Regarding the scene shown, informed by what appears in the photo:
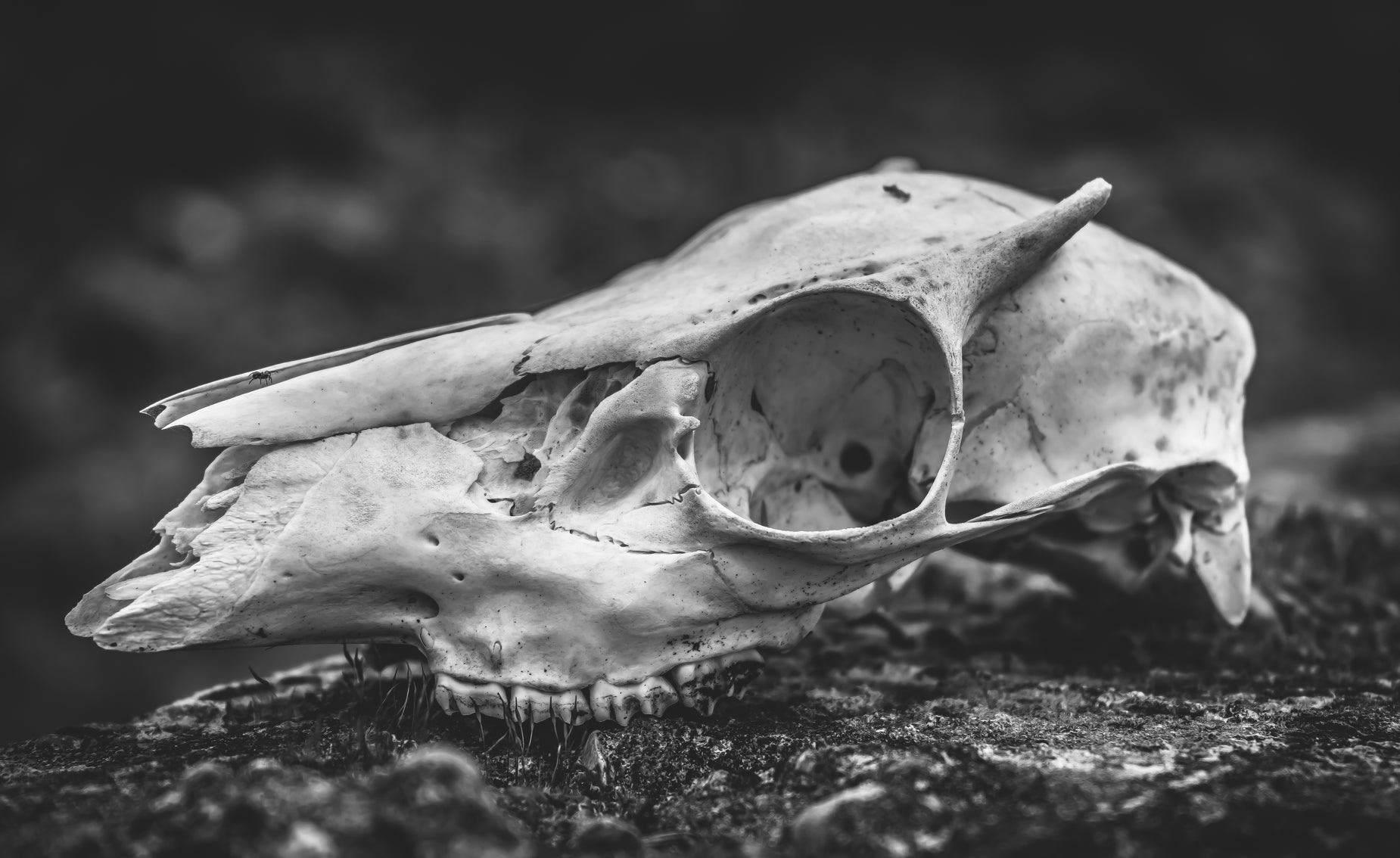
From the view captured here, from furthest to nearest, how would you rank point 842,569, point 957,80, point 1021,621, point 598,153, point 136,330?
point 957,80
point 598,153
point 136,330
point 1021,621
point 842,569

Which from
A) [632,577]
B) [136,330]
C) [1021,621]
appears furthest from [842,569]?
[136,330]

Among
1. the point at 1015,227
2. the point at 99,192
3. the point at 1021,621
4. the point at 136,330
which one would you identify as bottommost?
the point at 1021,621

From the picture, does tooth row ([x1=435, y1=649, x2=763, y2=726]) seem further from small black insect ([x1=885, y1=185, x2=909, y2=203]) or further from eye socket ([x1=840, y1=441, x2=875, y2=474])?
small black insect ([x1=885, y1=185, x2=909, y2=203])

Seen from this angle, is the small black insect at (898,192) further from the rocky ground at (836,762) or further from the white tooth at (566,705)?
the white tooth at (566,705)

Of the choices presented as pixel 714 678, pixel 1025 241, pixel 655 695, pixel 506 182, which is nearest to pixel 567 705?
pixel 655 695

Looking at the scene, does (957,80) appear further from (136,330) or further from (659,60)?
(136,330)

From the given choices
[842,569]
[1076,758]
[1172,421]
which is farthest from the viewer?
[1172,421]
